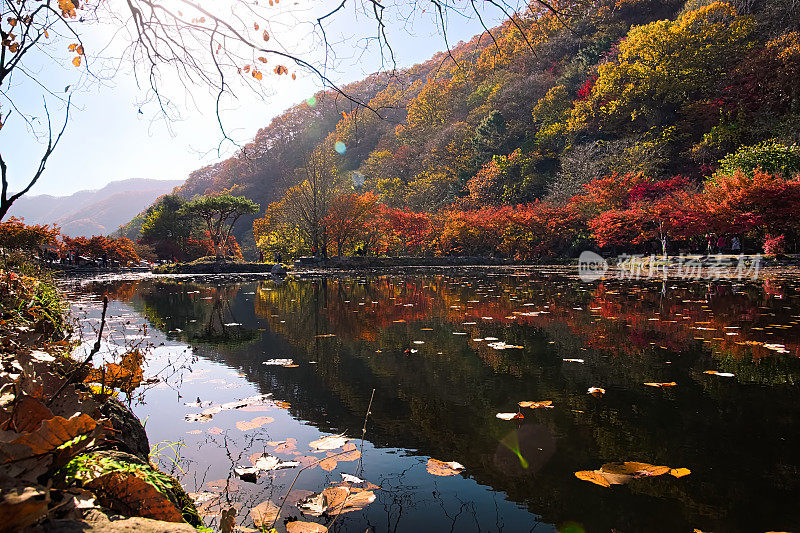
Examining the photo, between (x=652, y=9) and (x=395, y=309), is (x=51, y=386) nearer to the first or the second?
(x=395, y=309)

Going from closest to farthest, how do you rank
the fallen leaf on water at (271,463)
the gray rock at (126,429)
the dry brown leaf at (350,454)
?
the gray rock at (126,429)
the fallen leaf on water at (271,463)
the dry brown leaf at (350,454)

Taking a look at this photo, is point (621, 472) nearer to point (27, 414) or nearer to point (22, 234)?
point (27, 414)

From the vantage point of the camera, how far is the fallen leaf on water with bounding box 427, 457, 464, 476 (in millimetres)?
A: 2061

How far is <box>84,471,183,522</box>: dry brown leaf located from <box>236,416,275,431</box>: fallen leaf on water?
146 cm

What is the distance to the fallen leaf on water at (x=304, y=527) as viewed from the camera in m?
1.56

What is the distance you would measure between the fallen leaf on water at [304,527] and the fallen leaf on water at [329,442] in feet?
2.23

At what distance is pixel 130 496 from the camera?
1174mm

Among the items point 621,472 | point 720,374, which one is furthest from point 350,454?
point 720,374

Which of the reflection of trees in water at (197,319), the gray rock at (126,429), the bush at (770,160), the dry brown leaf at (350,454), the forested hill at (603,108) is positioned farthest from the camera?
the forested hill at (603,108)

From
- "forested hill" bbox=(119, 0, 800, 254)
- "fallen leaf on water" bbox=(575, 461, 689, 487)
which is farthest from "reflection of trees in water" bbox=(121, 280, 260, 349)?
"forested hill" bbox=(119, 0, 800, 254)

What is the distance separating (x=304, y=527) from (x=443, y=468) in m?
0.77

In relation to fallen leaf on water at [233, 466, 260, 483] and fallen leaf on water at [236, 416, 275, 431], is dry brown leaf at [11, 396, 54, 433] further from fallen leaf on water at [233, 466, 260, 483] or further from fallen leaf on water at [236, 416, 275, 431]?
fallen leaf on water at [236, 416, 275, 431]

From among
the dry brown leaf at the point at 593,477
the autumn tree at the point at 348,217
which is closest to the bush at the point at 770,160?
the autumn tree at the point at 348,217

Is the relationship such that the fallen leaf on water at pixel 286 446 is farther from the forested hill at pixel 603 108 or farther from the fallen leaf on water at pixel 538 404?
the forested hill at pixel 603 108
